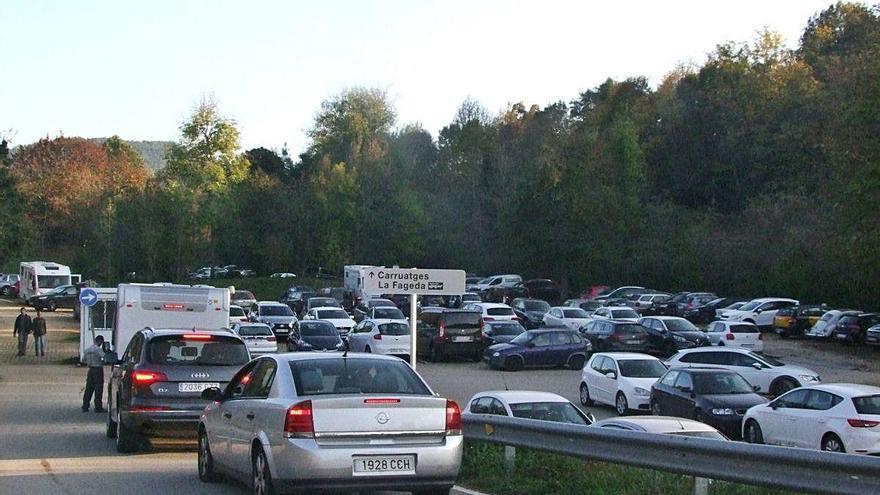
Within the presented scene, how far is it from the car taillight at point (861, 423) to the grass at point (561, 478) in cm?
778

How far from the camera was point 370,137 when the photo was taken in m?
105

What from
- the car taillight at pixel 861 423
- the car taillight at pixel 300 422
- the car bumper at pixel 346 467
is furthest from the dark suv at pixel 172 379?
the car taillight at pixel 861 423

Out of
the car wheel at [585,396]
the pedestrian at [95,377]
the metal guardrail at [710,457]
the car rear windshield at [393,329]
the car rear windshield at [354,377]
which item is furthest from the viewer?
the car rear windshield at [393,329]

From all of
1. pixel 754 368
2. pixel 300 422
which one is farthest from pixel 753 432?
pixel 300 422

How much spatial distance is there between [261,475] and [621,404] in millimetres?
18194

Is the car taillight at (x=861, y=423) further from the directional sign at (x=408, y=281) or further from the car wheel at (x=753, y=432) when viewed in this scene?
the directional sign at (x=408, y=281)

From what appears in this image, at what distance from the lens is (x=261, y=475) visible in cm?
1039

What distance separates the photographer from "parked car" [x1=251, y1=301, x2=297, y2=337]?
5041 centimetres

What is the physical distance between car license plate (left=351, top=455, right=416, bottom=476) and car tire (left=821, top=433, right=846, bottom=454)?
11073 mm

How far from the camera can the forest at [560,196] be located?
220 feet

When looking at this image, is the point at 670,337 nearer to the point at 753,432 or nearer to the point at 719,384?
the point at 719,384

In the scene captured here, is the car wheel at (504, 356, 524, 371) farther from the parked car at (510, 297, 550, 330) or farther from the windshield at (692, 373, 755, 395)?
the windshield at (692, 373, 755, 395)

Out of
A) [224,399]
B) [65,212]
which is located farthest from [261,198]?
[224,399]

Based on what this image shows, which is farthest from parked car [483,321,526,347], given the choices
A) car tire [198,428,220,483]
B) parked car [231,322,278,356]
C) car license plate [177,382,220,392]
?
car tire [198,428,220,483]
